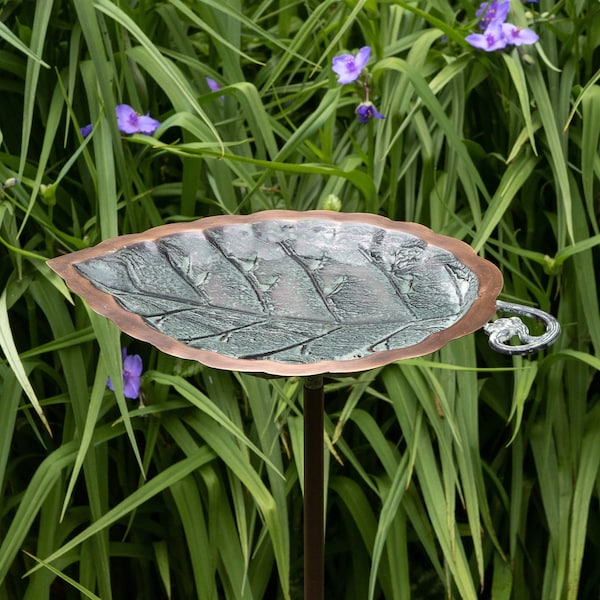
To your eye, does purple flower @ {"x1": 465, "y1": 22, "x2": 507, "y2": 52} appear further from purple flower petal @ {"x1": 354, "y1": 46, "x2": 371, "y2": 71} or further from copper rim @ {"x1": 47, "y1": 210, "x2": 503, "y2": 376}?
copper rim @ {"x1": 47, "y1": 210, "x2": 503, "y2": 376}

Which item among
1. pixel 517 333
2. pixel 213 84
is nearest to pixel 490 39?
pixel 213 84

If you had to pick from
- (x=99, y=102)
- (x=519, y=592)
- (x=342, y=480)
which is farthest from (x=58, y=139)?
(x=519, y=592)

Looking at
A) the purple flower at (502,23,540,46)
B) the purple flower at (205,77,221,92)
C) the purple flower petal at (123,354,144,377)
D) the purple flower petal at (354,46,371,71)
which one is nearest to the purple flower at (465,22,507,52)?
the purple flower at (502,23,540,46)

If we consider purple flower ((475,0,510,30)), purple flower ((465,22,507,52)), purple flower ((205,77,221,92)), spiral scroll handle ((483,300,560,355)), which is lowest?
spiral scroll handle ((483,300,560,355))

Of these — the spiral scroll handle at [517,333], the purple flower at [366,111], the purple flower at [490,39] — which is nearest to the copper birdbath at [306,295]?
the spiral scroll handle at [517,333]

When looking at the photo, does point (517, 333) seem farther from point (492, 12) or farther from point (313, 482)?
point (492, 12)

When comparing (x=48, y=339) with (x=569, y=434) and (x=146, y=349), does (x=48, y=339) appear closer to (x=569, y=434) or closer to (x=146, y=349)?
(x=146, y=349)
